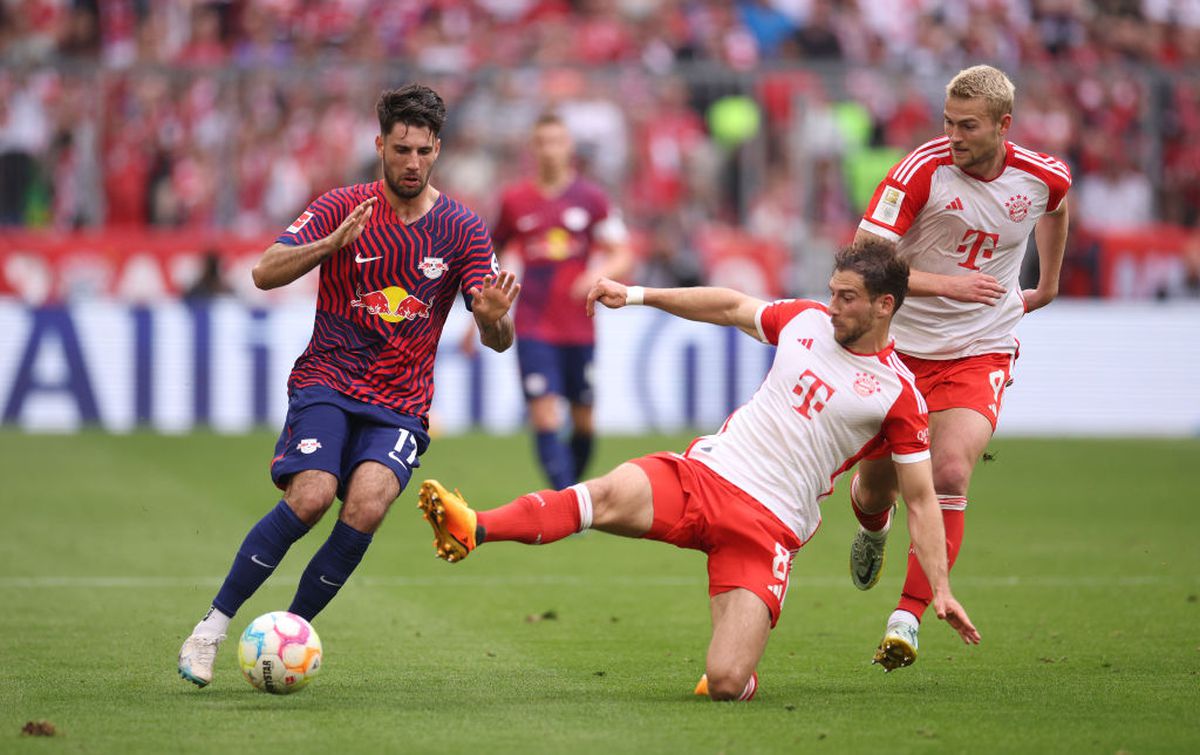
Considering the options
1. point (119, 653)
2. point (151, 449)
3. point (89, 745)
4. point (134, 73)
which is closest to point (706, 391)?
point (151, 449)

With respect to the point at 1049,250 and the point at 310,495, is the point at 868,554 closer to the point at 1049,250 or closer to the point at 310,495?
the point at 1049,250

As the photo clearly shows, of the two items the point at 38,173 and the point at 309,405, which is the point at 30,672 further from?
the point at 38,173

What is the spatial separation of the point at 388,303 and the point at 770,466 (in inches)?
67.0

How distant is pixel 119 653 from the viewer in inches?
307

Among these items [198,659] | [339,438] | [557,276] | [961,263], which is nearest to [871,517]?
[961,263]

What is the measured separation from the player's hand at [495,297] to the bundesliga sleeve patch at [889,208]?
5.69ft

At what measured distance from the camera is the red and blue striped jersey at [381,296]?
7.24 meters

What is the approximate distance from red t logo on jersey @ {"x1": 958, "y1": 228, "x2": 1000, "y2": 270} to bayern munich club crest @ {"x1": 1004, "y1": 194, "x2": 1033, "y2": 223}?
111 mm

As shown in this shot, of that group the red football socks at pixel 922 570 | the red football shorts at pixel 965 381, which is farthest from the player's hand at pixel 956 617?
the red football shorts at pixel 965 381

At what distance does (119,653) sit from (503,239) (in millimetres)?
5933

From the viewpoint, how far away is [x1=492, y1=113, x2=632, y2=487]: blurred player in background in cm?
1284

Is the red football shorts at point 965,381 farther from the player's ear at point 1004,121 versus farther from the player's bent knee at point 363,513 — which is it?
the player's bent knee at point 363,513

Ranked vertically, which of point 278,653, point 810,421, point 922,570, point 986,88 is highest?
point 986,88

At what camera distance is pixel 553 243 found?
43.2 feet
